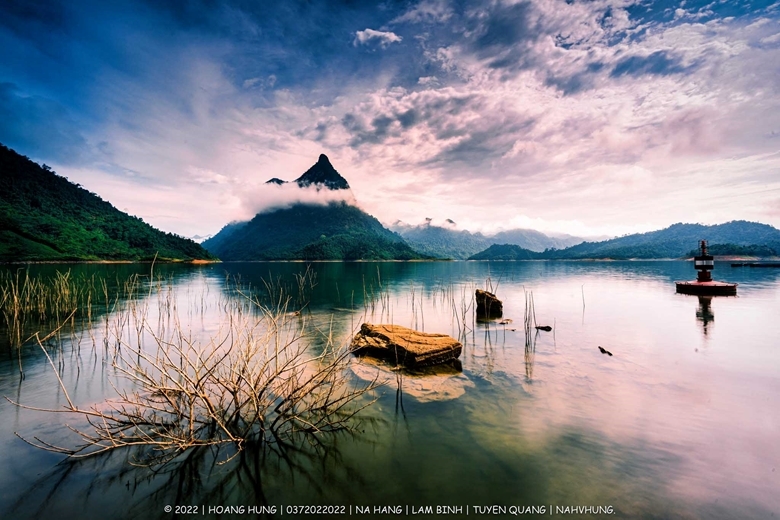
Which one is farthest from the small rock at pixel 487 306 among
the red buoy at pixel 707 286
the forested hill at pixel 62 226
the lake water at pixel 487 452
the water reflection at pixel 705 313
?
the forested hill at pixel 62 226

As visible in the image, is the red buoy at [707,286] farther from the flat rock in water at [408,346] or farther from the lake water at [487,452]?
the flat rock in water at [408,346]

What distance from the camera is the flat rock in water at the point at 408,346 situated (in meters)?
15.0

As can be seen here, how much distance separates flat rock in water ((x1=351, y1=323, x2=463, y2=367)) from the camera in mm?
14969

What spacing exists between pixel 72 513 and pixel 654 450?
45.4 feet

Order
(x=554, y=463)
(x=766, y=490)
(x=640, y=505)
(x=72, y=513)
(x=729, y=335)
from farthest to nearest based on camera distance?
(x=729, y=335) → (x=554, y=463) → (x=766, y=490) → (x=640, y=505) → (x=72, y=513)

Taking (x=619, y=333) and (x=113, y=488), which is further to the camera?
(x=619, y=333)

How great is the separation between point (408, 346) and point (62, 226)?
6906 inches

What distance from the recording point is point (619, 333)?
2308 centimetres

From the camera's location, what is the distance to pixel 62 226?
12812 centimetres

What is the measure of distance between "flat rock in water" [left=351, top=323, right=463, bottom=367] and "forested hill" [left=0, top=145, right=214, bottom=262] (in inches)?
3892

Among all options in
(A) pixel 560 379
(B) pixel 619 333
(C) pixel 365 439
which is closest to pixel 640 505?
(C) pixel 365 439

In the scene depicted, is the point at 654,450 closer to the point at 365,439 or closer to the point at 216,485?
the point at 365,439

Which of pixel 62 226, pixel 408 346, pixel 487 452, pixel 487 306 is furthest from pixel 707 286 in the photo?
pixel 62 226

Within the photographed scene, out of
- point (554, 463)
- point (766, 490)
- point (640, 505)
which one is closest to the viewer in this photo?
point (640, 505)
